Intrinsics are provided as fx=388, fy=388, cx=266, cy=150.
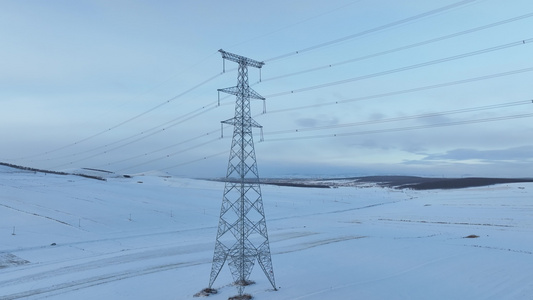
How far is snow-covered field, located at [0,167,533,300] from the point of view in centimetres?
1998

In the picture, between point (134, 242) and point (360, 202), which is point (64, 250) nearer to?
point (134, 242)

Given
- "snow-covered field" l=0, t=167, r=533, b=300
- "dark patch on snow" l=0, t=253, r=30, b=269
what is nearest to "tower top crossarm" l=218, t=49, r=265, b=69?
"snow-covered field" l=0, t=167, r=533, b=300

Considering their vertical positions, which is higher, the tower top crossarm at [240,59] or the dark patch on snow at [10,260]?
the tower top crossarm at [240,59]

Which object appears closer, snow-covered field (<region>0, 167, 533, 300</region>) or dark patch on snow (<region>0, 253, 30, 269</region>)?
snow-covered field (<region>0, 167, 533, 300</region>)

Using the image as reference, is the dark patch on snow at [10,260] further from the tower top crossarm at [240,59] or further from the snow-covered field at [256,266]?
the tower top crossarm at [240,59]

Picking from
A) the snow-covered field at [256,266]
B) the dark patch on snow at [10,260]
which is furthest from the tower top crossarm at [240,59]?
the dark patch on snow at [10,260]

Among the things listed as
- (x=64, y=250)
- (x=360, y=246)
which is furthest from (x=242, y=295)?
(x=64, y=250)

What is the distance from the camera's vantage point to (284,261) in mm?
26516

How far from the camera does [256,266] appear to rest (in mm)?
25562

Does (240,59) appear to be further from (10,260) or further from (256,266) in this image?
(10,260)

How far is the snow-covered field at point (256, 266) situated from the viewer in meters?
20.0

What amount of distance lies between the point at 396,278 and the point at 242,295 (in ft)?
29.0

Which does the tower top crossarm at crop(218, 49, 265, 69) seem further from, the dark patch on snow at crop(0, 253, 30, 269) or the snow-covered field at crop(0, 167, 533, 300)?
the dark patch on snow at crop(0, 253, 30, 269)

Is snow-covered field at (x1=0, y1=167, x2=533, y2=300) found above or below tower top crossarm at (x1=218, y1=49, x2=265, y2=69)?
below
